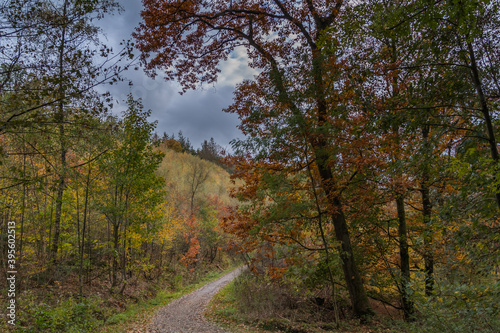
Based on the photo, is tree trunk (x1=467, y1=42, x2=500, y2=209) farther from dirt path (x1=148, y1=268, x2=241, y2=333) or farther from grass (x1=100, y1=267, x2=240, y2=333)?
grass (x1=100, y1=267, x2=240, y2=333)

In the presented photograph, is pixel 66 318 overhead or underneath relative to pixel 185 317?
overhead

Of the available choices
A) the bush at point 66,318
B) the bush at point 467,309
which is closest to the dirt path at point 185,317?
the bush at point 66,318

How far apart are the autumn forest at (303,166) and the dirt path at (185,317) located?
0.69 metres

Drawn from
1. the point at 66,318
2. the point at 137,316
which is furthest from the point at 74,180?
the point at 137,316

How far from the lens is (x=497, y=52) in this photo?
362cm

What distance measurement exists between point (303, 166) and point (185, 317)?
8.00 m

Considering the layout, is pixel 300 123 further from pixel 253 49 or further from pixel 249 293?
pixel 249 293

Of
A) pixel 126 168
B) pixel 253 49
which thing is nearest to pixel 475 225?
pixel 253 49

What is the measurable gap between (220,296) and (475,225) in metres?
13.0

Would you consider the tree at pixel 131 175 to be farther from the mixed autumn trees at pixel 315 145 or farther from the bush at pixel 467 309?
the bush at pixel 467 309

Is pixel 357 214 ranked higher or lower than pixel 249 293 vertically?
higher

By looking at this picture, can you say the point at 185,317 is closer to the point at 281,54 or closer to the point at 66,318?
the point at 66,318

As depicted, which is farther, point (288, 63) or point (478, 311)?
point (288, 63)

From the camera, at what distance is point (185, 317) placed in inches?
419
